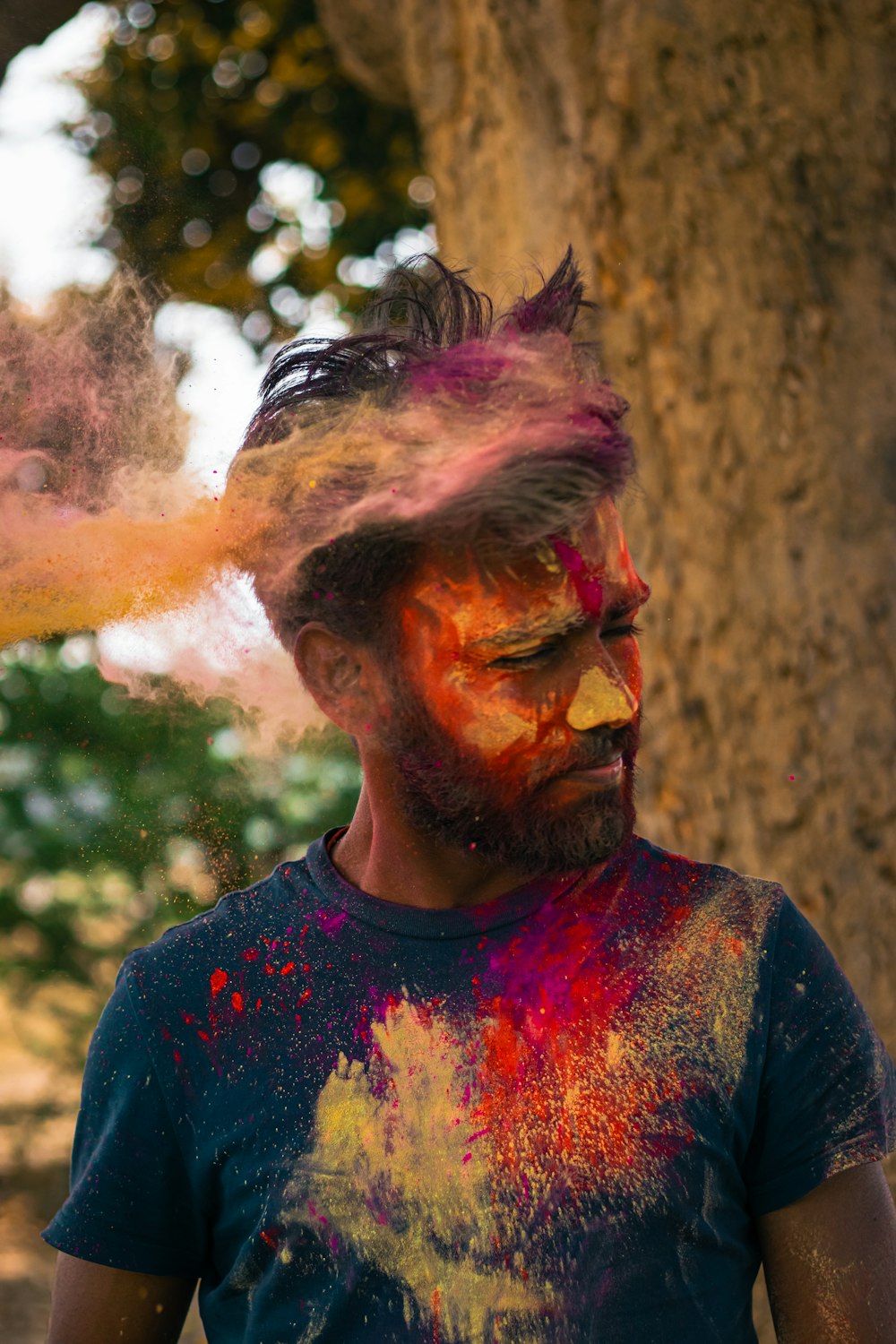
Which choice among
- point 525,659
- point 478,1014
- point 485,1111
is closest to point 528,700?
point 525,659

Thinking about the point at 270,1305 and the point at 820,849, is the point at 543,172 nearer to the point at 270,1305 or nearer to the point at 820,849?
the point at 820,849

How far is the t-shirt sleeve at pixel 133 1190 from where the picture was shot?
5.36ft

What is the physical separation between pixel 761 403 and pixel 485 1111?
2.09m

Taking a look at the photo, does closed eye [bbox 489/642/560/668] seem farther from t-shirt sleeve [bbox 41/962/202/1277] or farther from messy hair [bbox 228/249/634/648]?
t-shirt sleeve [bbox 41/962/202/1277]

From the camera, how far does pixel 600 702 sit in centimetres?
160

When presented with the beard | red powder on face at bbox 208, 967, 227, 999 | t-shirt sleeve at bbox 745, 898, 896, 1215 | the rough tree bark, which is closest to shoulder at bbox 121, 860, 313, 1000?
red powder on face at bbox 208, 967, 227, 999

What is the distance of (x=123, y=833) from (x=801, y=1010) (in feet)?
3.53

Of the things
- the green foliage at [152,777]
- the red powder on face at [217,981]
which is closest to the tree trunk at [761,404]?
the green foliage at [152,777]

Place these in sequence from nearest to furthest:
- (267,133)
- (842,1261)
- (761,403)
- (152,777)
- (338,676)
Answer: (842,1261) → (338,676) → (152,777) → (761,403) → (267,133)

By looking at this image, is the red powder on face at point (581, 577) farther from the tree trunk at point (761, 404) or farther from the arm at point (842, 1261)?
the tree trunk at point (761, 404)

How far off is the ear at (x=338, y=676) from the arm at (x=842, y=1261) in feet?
2.60

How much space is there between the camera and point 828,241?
10.4 ft

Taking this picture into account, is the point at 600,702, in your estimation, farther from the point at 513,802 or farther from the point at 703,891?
the point at 703,891

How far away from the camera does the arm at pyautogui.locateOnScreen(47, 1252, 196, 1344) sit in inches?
64.6
